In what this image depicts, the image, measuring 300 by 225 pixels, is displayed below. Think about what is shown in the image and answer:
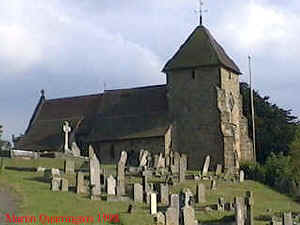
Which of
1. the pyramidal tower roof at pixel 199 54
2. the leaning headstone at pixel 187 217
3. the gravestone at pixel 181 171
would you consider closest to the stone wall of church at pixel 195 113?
the pyramidal tower roof at pixel 199 54

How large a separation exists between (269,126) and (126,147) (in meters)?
14.6

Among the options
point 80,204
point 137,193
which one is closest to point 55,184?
point 137,193

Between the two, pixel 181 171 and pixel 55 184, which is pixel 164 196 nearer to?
pixel 55 184

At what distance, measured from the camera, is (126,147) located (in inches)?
2566

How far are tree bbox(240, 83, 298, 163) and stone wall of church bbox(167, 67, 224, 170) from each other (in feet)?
22.2

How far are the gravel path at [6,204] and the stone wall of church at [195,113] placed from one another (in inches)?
1373

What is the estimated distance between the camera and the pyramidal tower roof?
6581 cm

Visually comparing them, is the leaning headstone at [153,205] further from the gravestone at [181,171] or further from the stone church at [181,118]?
the stone church at [181,118]

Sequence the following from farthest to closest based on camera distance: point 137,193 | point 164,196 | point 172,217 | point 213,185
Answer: point 213,185, point 164,196, point 137,193, point 172,217

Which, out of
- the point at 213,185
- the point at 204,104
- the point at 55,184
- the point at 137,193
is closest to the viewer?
the point at 137,193

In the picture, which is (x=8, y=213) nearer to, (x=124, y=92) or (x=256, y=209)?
(x=256, y=209)

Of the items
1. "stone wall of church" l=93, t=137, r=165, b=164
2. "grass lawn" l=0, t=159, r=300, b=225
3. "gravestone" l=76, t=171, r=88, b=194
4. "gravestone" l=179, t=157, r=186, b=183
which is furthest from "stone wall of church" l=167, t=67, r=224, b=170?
"gravestone" l=76, t=171, r=88, b=194

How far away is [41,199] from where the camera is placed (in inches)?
1128

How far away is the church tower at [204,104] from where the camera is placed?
209ft
